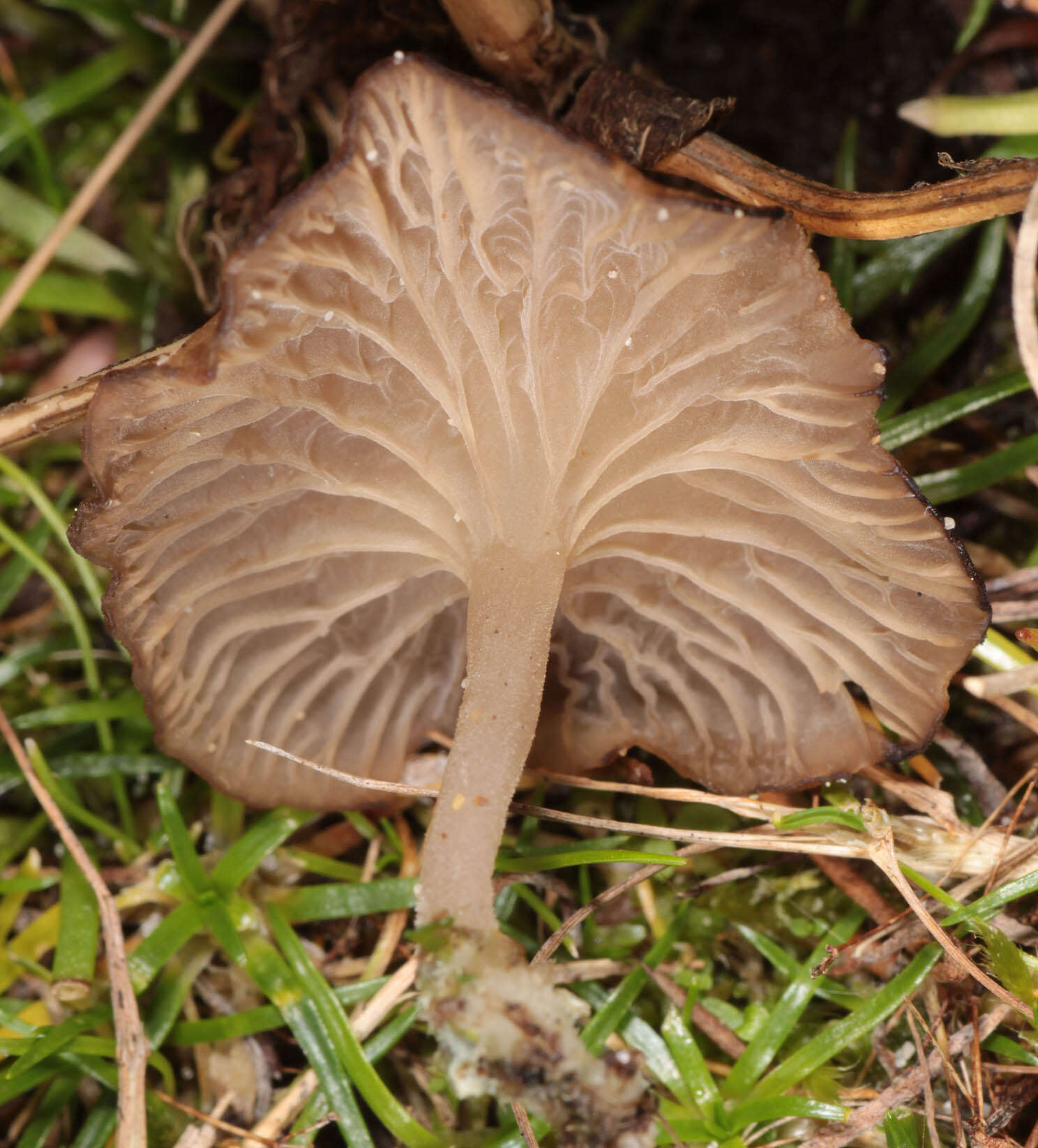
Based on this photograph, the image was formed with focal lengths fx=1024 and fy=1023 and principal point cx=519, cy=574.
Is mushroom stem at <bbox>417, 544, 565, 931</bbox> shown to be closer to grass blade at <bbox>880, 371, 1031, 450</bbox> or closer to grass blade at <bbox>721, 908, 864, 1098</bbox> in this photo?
grass blade at <bbox>721, 908, 864, 1098</bbox>

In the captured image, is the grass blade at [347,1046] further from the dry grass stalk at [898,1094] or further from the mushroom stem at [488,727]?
the dry grass stalk at [898,1094]

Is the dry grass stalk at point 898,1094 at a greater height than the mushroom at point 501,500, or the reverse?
the mushroom at point 501,500

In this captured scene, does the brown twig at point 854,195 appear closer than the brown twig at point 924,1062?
Yes

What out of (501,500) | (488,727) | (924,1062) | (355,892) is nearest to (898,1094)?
(924,1062)

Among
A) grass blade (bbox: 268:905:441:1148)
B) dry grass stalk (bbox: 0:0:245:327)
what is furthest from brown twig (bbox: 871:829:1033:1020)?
dry grass stalk (bbox: 0:0:245:327)

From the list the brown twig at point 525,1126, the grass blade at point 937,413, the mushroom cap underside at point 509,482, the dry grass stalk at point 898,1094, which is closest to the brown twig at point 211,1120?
the brown twig at point 525,1126

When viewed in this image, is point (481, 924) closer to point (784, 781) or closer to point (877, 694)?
point (784, 781)

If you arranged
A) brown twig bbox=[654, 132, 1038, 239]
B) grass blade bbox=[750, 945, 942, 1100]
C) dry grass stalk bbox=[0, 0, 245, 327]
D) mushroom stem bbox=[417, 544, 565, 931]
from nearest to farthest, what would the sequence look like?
brown twig bbox=[654, 132, 1038, 239]
mushroom stem bbox=[417, 544, 565, 931]
grass blade bbox=[750, 945, 942, 1100]
dry grass stalk bbox=[0, 0, 245, 327]
